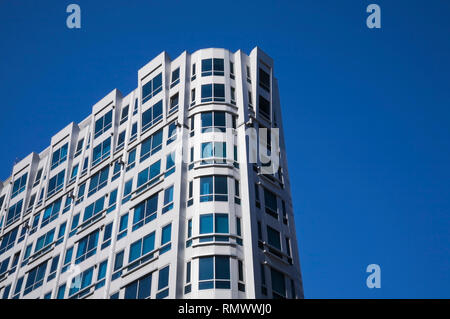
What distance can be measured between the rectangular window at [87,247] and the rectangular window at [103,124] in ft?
38.3

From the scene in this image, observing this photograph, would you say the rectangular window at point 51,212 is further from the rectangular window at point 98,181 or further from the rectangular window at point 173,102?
the rectangular window at point 173,102

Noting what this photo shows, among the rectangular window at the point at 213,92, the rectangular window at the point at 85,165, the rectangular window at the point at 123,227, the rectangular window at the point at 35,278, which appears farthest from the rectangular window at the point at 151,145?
the rectangular window at the point at 35,278

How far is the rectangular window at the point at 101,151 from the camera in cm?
5541

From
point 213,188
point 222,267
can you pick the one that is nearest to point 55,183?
point 213,188

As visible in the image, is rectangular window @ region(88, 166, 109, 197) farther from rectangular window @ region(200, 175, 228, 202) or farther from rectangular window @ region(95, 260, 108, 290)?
rectangular window @ region(200, 175, 228, 202)

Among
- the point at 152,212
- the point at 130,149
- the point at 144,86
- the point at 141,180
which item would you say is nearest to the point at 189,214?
the point at 152,212

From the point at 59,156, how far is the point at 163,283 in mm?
26856

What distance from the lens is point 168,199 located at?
4441cm

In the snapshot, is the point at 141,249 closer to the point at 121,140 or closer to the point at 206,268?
the point at 206,268

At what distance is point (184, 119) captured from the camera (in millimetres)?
48406

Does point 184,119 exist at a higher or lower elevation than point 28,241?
higher
